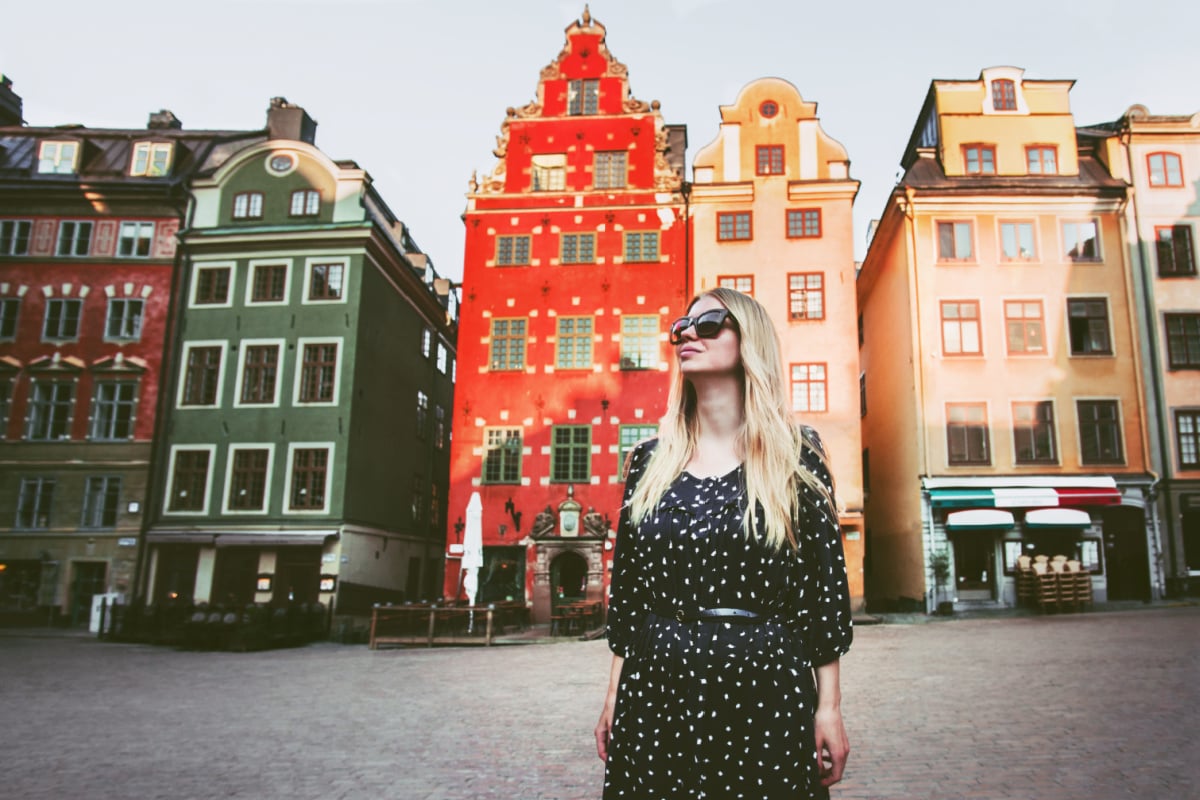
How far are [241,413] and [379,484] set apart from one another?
5176 mm

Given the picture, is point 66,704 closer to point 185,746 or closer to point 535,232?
point 185,746

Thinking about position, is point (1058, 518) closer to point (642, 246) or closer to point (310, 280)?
point (642, 246)

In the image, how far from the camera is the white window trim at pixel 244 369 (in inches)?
1146

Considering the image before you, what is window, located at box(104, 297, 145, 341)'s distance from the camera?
30.2m

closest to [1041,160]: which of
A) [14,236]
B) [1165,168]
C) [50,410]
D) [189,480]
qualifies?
[1165,168]

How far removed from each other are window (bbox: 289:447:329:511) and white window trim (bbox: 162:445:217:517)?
288cm

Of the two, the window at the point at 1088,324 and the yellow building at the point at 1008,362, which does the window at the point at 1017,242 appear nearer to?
the yellow building at the point at 1008,362

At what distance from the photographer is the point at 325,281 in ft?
98.0

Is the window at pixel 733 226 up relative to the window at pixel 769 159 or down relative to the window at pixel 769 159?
down

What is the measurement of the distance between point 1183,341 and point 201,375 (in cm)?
3262

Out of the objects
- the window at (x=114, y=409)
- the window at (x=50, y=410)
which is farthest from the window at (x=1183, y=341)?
the window at (x=50, y=410)

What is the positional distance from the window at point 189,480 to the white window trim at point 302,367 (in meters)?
3.57

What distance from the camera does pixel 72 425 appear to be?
1163 inches

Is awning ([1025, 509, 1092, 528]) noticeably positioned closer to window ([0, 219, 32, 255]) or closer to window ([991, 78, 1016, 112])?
window ([991, 78, 1016, 112])
